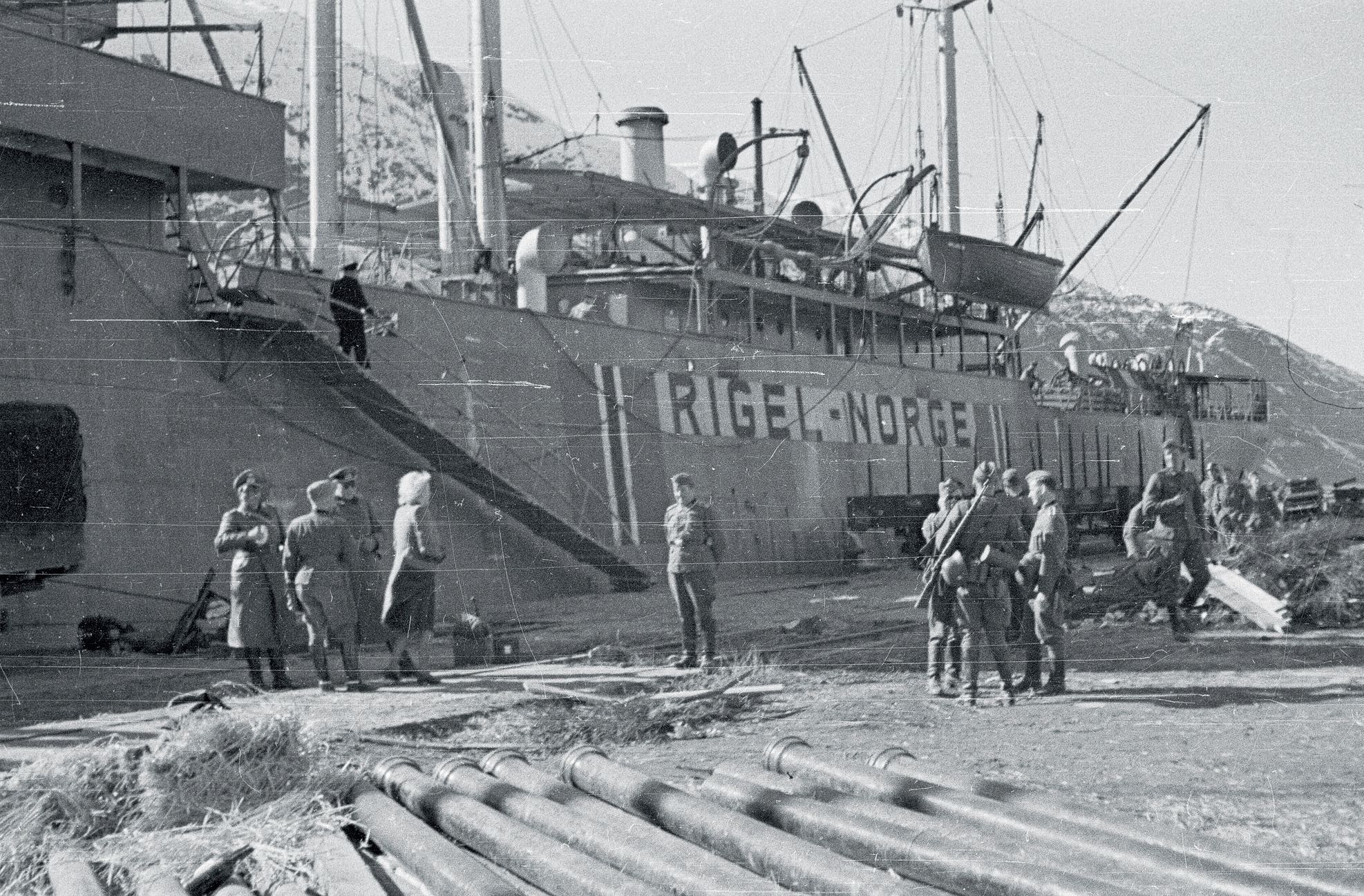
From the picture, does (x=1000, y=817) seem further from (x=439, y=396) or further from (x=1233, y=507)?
(x=1233, y=507)

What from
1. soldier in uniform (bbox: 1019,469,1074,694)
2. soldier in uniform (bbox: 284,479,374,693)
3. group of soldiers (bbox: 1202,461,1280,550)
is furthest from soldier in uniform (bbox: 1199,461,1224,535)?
soldier in uniform (bbox: 284,479,374,693)

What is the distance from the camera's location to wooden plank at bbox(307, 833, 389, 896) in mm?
4016

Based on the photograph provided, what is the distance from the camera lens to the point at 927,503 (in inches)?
367

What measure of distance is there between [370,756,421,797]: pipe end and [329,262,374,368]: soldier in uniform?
5571 mm

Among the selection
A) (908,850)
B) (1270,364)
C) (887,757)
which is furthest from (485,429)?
(908,850)

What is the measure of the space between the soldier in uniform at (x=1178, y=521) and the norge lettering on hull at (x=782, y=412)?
1565mm

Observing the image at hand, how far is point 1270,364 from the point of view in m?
6.87

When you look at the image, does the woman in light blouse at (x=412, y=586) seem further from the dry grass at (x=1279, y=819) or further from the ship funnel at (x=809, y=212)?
the ship funnel at (x=809, y=212)

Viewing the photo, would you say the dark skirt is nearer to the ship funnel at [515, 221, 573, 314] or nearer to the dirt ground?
the dirt ground

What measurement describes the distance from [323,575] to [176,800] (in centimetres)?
400

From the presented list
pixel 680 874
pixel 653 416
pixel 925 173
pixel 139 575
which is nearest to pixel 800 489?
pixel 653 416

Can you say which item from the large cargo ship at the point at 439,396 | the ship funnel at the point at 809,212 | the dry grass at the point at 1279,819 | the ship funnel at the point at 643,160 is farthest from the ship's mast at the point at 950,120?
the ship funnel at the point at 809,212

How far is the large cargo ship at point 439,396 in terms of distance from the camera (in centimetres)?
842

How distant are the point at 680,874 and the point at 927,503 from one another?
18.7 feet
